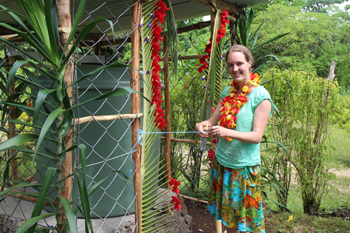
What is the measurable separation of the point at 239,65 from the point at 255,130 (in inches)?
15.3

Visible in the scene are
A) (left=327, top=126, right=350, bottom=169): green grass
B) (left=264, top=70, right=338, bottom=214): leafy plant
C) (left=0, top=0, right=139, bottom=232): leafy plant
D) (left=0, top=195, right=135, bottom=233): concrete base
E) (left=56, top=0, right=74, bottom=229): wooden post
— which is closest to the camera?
(left=0, top=0, right=139, bottom=232): leafy plant

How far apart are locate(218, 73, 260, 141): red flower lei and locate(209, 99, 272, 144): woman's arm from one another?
11 centimetres

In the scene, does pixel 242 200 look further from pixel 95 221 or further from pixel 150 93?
pixel 95 221

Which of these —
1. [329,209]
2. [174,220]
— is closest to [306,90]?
[329,209]

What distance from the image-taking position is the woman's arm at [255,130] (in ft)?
4.98

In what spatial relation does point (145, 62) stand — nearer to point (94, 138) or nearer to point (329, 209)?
point (94, 138)

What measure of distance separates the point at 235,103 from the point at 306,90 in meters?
1.74

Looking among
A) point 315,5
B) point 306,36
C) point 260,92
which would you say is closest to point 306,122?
point 260,92

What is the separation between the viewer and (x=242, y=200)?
1.63 m

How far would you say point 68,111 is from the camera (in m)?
1.14

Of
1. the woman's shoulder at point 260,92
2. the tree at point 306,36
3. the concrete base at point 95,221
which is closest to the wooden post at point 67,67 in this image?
the concrete base at point 95,221

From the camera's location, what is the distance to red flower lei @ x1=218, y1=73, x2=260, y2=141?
165 centimetres

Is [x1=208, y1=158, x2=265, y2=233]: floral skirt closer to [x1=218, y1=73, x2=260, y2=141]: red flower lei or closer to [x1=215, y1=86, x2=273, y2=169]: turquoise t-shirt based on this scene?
[x1=215, y1=86, x2=273, y2=169]: turquoise t-shirt

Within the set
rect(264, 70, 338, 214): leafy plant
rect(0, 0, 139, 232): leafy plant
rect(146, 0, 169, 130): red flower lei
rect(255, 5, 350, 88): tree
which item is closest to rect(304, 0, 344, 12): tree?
rect(255, 5, 350, 88): tree
